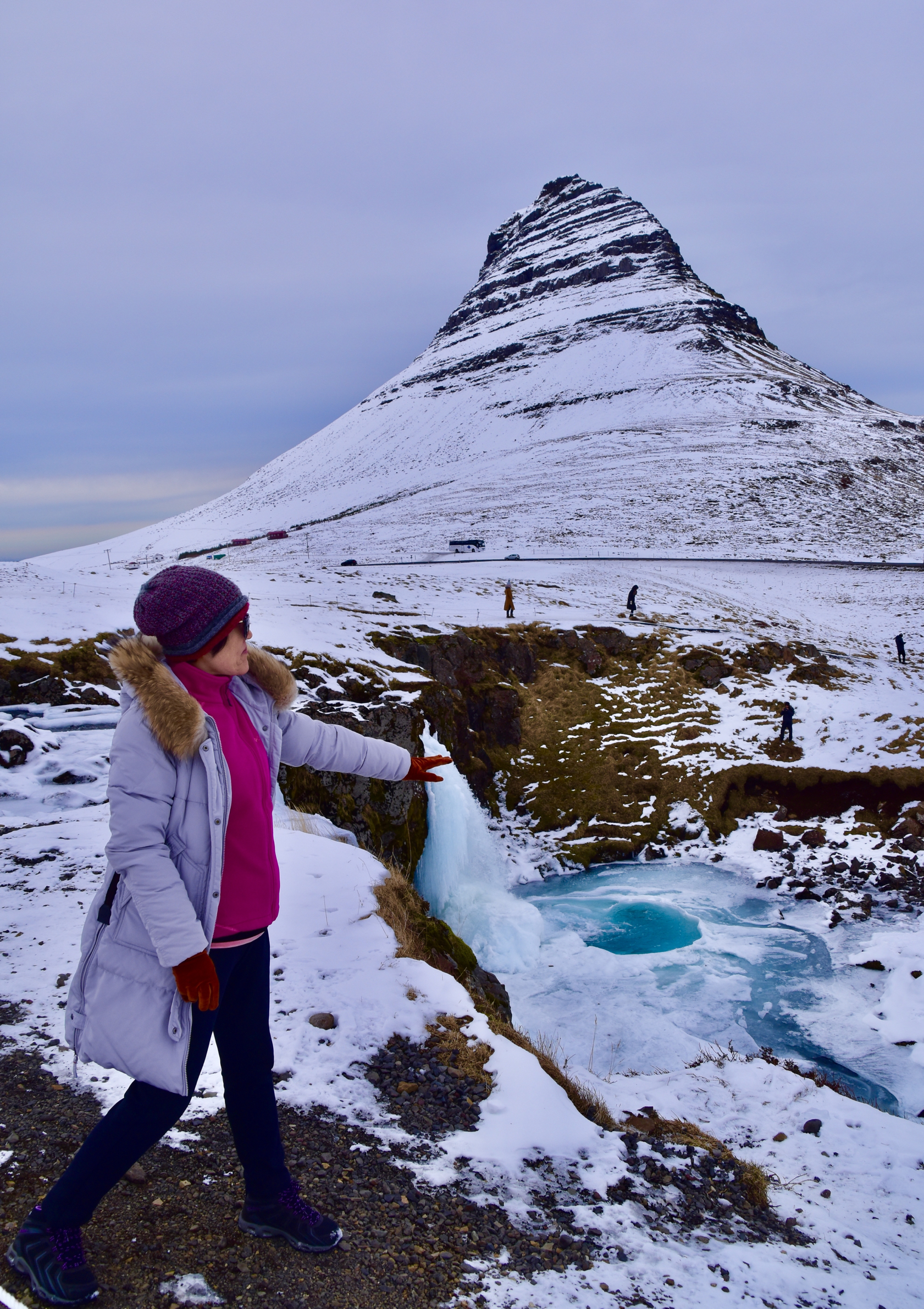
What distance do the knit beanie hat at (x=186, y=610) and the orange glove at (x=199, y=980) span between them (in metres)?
1.13

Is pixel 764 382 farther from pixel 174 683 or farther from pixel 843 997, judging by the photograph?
pixel 174 683

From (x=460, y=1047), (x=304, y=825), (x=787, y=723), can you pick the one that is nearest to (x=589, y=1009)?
(x=304, y=825)

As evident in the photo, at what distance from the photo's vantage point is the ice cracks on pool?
1020 centimetres

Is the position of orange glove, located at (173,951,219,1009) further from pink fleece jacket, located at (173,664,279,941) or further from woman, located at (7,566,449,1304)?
pink fleece jacket, located at (173,664,279,941)

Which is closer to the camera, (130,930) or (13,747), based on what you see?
(130,930)

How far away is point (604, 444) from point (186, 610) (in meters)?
92.7

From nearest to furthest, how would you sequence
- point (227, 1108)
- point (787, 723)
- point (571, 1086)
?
point (227, 1108) < point (571, 1086) < point (787, 723)

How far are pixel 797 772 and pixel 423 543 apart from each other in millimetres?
42435

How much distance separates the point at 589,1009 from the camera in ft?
35.6

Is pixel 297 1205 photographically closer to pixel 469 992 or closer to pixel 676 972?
pixel 469 992

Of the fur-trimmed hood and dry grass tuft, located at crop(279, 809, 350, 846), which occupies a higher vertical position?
the fur-trimmed hood

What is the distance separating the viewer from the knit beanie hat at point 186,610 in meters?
2.67

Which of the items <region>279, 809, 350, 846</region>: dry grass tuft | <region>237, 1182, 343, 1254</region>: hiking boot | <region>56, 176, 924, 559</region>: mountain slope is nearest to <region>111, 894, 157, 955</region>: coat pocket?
<region>237, 1182, 343, 1254</region>: hiking boot

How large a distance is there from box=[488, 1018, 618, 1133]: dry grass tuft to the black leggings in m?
2.52
